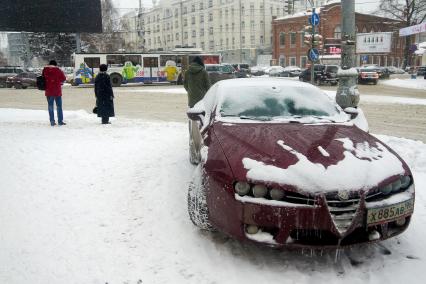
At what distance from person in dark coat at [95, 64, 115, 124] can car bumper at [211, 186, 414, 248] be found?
292 inches

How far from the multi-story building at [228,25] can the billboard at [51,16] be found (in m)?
50.3

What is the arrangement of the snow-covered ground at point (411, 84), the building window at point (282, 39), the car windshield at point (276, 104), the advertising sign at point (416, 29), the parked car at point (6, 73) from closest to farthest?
the car windshield at point (276, 104)
the advertising sign at point (416, 29)
the snow-covered ground at point (411, 84)
the parked car at point (6, 73)
the building window at point (282, 39)

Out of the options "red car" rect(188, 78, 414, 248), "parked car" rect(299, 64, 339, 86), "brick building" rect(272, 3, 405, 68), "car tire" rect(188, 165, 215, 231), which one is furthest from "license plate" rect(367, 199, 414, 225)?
"brick building" rect(272, 3, 405, 68)

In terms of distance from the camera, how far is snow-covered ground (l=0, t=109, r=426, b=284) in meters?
3.06

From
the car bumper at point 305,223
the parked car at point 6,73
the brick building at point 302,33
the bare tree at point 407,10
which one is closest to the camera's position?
the car bumper at point 305,223

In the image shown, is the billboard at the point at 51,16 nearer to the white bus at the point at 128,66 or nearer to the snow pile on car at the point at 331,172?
the snow pile on car at the point at 331,172

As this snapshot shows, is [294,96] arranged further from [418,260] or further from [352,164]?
[418,260]

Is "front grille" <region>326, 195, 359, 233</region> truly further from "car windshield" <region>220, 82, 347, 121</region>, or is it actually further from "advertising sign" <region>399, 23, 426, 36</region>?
"advertising sign" <region>399, 23, 426, 36</region>

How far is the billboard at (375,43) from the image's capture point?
40594 mm

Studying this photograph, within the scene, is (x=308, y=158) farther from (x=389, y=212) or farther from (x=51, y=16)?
(x=51, y=16)

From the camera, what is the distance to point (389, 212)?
307 cm

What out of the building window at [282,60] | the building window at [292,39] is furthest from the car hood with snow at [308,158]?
the building window at [282,60]

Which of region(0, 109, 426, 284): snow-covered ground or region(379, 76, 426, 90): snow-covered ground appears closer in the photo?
region(0, 109, 426, 284): snow-covered ground

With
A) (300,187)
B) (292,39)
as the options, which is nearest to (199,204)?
(300,187)
